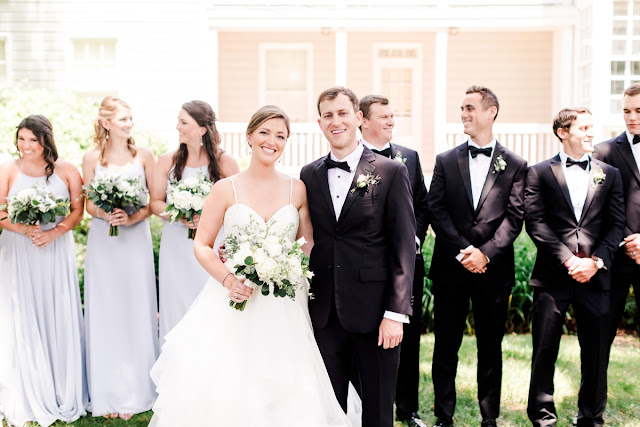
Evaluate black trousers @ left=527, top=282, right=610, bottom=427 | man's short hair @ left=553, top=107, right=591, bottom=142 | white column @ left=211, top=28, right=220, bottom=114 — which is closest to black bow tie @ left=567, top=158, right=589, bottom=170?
man's short hair @ left=553, top=107, right=591, bottom=142

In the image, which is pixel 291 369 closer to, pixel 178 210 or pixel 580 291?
pixel 178 210

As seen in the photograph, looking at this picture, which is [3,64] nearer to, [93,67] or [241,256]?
[93,67]

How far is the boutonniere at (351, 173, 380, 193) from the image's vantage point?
425 centimetres

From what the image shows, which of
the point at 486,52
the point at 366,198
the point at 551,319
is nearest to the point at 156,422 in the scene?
the point at 366,198

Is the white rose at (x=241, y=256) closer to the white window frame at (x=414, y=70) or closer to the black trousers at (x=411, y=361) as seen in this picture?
the black trousers at (x=411, y=361)

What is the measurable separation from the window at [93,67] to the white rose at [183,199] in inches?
469

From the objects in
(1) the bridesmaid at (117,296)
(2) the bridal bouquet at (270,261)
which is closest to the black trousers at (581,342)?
(2) the bridal bouquet at (270,261)

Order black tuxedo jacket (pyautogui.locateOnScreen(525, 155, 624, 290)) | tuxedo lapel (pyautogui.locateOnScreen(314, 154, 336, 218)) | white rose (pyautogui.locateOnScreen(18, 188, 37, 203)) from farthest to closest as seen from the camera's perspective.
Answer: white rose (pyautogui.locateOnScreen(18, 188, 37, 203)) → black tuxedo jacket (pyautogui.locateOnScreen(525, 155, 624, 290)) → tuxedo lapel (pyautogui.locateOnScreen(314, 154, 336, 218))

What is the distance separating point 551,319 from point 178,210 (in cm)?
300

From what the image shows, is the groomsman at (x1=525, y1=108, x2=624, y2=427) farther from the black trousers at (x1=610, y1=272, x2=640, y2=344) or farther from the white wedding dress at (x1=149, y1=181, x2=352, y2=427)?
the white wedding dress at (x1=149, y1=181, x2=352, y2=427)

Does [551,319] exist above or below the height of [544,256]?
below

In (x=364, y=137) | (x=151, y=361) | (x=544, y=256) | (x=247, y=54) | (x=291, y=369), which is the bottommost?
(x=151, y=361)

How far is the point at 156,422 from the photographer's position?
4562 mm

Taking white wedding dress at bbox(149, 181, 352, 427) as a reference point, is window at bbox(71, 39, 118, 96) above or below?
above
